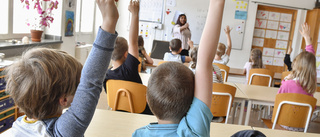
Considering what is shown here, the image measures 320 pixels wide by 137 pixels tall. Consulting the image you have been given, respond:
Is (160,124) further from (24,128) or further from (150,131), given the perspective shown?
(24,128)

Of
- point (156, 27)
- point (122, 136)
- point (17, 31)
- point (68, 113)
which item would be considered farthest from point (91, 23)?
point (68, 113)

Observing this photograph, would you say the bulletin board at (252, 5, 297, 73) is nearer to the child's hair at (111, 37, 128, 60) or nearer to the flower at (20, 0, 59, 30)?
the flower at (20, 0, 59, 30)

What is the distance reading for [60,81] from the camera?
0.74m

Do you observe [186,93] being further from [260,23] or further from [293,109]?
[260,23]

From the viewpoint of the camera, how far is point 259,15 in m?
7.29

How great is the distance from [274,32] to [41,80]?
25.1 ft

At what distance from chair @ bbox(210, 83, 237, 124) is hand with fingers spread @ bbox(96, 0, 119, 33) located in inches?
61.1

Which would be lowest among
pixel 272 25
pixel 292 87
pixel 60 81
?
pixel 292 87

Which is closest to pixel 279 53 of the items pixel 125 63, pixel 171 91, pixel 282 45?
pixel 282 45

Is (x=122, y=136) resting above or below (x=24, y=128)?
below

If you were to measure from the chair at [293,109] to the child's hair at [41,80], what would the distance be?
184 cm

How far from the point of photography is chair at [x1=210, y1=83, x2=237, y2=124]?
2.16 m

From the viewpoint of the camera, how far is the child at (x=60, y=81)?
28.2 inches

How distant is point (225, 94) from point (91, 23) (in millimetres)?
5647
